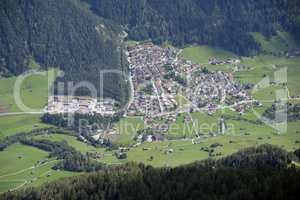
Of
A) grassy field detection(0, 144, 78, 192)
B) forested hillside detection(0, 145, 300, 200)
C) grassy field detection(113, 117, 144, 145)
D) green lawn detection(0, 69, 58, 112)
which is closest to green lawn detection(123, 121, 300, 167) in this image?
grassy field detection(113, 117, 144, 145)

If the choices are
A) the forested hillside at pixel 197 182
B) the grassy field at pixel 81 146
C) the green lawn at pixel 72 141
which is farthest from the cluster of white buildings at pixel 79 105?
the forested hillside at pixel 197 182

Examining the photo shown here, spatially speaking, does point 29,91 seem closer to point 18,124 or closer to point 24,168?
point 18,124

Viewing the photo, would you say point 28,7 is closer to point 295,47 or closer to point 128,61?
point 128,61

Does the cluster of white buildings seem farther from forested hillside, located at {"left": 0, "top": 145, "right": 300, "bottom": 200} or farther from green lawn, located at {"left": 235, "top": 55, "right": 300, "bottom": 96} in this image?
forested hillside, located at {"left": 0, "top": 145, "right": 300, "bottom": 200}

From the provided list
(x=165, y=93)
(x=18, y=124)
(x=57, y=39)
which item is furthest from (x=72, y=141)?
(x=57, y=39)

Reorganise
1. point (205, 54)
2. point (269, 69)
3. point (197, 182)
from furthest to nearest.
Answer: point (205, 54) < point (269, 69) < point (197, 182)

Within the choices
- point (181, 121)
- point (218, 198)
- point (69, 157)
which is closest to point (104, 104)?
point (181, 121)

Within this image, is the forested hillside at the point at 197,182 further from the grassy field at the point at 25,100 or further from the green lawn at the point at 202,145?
the grassy field at the point at 25,100
